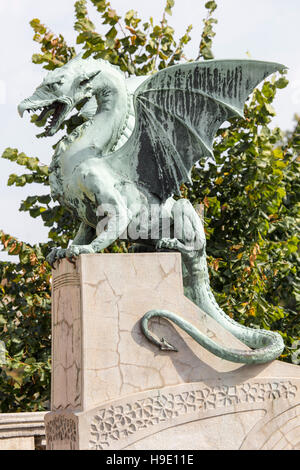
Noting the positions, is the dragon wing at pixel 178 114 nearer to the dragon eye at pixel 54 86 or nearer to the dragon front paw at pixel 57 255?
the dragon eye at pixel 54 86

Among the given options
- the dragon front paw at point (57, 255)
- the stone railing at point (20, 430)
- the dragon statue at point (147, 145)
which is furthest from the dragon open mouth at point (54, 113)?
the stone railing at point (20, 430)

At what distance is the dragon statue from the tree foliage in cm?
262

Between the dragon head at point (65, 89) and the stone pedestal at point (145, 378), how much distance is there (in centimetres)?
129

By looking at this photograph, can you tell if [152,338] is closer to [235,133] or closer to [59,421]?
[59,421]

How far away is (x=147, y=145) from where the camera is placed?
6.18 m

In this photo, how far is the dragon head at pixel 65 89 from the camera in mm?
6070

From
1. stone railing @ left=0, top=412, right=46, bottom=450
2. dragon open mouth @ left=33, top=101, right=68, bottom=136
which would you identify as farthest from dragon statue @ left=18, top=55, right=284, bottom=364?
stone railing @ left=0, top=412, right=46, bottom=450

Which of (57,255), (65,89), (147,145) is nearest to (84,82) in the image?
(65,89)

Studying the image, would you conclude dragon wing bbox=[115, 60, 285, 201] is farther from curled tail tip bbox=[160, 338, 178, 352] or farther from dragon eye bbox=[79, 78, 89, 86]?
curled tail tip bbox=[160, 338, 178, 352]

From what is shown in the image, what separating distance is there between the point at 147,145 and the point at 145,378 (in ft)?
6.28

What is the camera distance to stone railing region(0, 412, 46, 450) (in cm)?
777

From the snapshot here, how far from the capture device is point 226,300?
866cm
